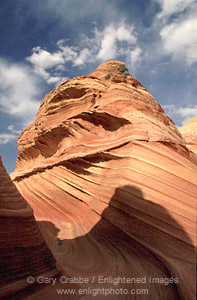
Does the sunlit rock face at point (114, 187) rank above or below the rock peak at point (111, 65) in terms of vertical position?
below

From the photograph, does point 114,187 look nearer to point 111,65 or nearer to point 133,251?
point 133,251

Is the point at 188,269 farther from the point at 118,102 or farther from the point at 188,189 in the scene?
the point at 118,102

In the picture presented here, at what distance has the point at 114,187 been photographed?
5.74 m

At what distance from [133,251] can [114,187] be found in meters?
1.86

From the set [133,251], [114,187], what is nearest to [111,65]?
[114,187]

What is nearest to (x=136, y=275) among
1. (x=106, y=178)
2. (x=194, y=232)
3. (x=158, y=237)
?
(x=158, y=237)

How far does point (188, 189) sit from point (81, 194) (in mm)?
3959

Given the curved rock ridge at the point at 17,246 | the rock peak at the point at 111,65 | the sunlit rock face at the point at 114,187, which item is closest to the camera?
the curved rock ridge at the point at 17,246

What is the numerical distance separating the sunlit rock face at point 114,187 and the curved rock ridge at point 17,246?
808mm

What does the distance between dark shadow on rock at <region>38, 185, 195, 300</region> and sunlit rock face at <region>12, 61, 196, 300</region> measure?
23 mm

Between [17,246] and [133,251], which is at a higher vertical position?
[17,246]

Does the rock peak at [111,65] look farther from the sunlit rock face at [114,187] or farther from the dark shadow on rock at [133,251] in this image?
the dark shadow on rock at [133,251]

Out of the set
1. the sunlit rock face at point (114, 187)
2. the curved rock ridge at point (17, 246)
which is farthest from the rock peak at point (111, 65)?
the curved rock ridge at point (17, 246)

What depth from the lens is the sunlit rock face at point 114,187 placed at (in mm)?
4055
